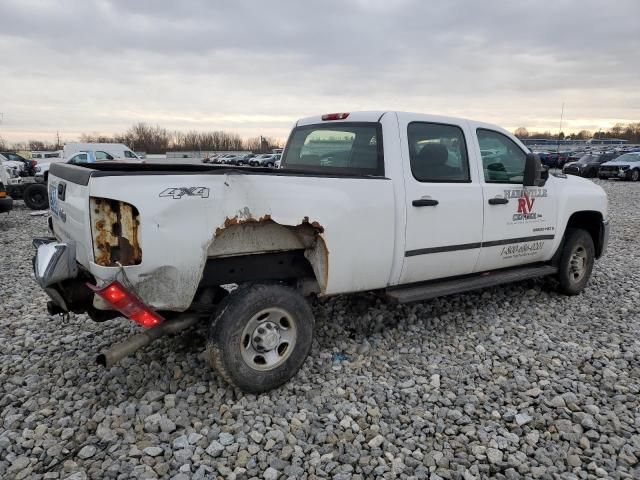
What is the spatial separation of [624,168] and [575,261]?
76.1 ft

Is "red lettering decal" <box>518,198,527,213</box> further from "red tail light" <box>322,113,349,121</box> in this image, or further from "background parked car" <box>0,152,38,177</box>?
"background parked car" <box>0,152,38,177</box>

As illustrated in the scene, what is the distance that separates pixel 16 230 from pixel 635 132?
11323 cm

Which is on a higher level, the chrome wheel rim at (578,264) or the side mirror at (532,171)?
the side mirror at (532,171)

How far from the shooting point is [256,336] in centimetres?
336

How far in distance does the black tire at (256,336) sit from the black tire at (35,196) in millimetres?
13085

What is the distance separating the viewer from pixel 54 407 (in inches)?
128

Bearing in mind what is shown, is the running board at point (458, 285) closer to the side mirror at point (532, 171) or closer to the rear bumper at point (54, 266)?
the side mirror at point (532, 171)

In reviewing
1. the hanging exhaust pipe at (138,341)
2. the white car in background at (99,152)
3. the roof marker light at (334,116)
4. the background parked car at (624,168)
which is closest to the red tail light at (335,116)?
the roof marker light at (334,116)

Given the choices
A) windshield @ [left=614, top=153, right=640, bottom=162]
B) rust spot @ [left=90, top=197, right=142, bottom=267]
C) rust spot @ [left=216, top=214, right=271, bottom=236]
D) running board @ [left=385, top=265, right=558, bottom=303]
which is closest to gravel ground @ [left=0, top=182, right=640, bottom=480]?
running board @ [left=385, top=265, right=558, bottom=303]

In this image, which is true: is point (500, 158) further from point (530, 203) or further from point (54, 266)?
Result: point (54, 266)

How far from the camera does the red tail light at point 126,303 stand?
110 inches

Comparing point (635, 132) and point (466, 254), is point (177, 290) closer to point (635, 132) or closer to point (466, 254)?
point (466, 254)

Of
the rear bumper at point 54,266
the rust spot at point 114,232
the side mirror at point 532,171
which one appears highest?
the side mirror at point 532,171

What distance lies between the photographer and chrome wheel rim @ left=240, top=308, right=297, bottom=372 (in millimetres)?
3314
